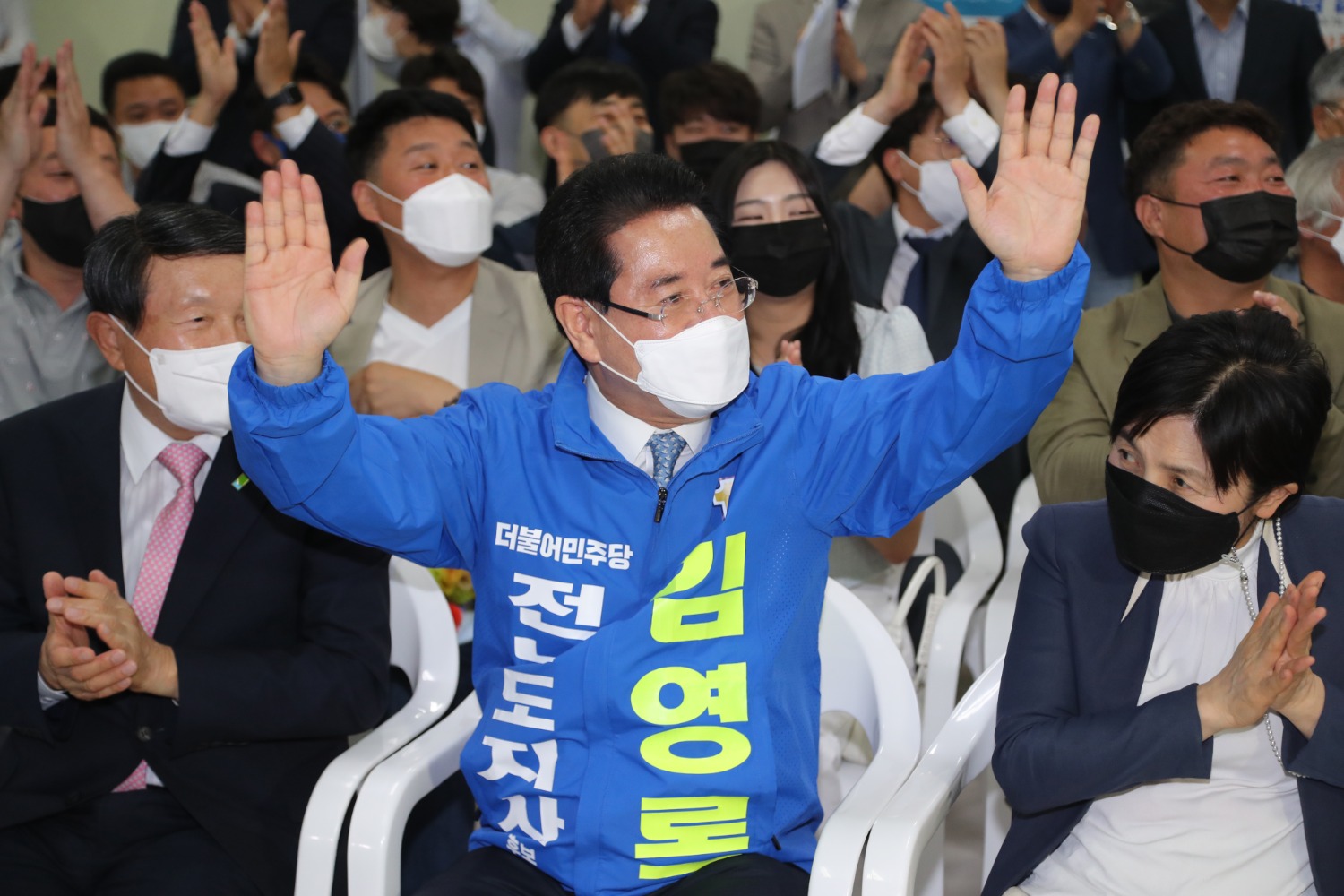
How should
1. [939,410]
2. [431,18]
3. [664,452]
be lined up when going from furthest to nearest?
[431,18] → [664,452] → [939,410]

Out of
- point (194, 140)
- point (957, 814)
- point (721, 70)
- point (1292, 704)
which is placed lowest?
point (957, 814)

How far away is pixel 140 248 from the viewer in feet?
8.06

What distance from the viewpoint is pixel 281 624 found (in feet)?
7.89

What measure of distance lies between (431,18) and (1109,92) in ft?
9.38

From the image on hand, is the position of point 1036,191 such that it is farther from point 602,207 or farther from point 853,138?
point 853,138

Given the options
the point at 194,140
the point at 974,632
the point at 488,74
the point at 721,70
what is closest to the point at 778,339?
the point at 974,632

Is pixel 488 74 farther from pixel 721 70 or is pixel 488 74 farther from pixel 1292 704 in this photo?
pixel 1292 704

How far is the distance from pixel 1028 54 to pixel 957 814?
2535 mm

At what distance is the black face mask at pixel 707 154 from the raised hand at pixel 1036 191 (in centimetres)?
277

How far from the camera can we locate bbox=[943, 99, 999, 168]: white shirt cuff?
379 centimetres

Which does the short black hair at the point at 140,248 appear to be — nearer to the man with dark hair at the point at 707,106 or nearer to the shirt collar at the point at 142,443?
the shirt collar at the point at 142,443

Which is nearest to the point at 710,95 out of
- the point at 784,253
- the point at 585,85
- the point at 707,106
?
the point at 707,106

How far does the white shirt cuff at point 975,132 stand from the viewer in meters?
3.79

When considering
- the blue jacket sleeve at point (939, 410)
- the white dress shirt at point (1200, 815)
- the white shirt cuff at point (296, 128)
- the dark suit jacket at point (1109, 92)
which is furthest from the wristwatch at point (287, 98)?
the white dress shirt at point (1200, 815)
